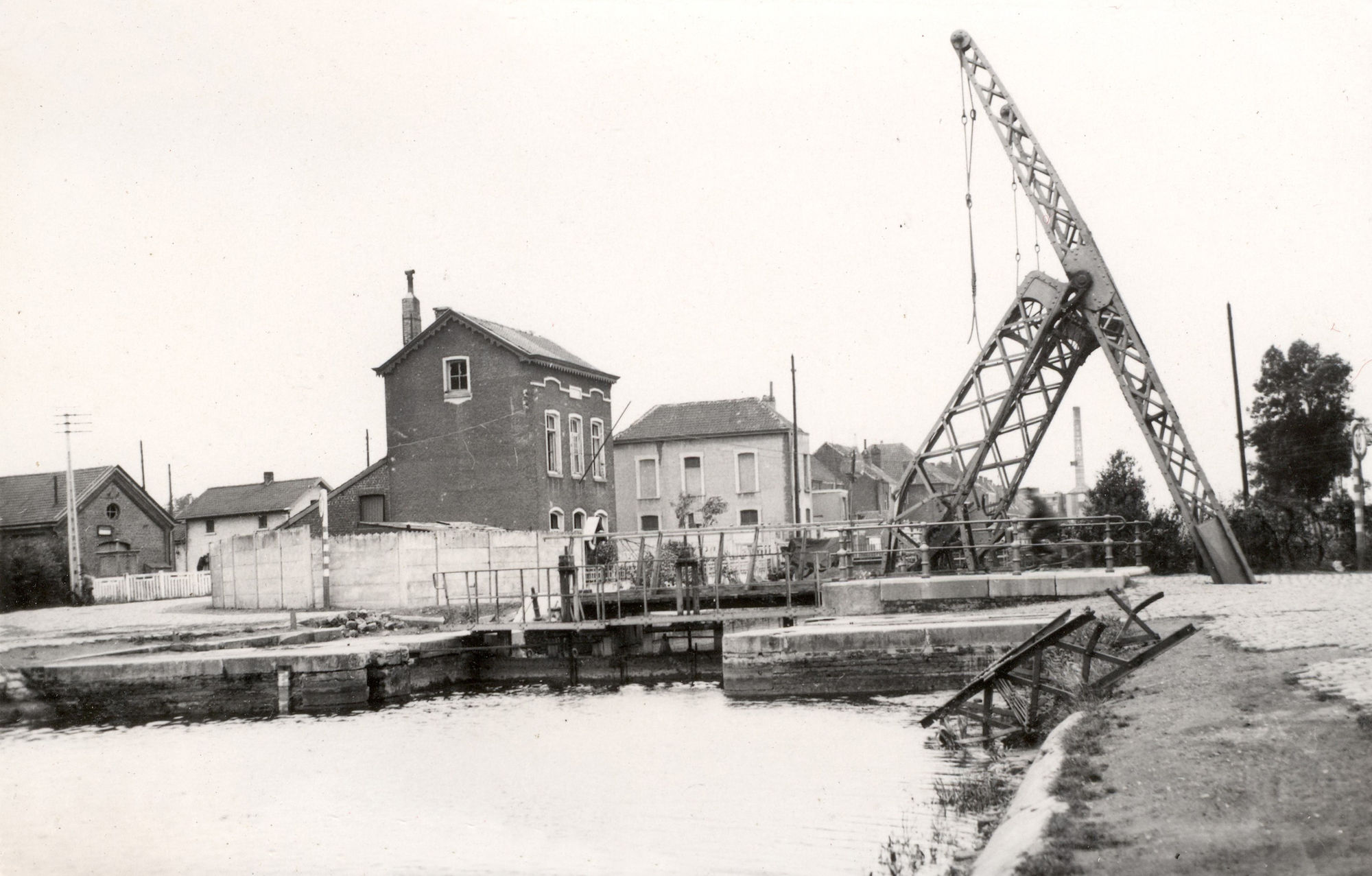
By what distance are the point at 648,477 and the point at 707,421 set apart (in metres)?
3.53

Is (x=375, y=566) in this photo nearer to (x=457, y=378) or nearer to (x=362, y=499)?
(x=457, y=378)

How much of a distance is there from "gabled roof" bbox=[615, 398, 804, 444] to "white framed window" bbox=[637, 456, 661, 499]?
0.95 m

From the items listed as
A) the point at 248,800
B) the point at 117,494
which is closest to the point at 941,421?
the point at 248,800

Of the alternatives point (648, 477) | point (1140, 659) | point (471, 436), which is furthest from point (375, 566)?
point (648, 477)

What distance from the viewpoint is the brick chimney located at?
3753 centimetres

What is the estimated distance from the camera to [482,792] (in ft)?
38.1

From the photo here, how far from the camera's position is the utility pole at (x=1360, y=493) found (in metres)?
23.8

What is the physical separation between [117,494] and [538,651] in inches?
1308

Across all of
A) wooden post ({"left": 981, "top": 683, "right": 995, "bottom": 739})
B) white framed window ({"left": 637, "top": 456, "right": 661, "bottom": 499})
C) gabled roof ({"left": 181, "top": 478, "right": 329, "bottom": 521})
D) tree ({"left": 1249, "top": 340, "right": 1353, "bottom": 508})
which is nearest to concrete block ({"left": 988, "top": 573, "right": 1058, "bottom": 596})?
wooden post ({"left": 981, "top": 683, "right": 995, "bottom": 739})

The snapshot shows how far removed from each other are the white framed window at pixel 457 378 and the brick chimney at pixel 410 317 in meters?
2.01

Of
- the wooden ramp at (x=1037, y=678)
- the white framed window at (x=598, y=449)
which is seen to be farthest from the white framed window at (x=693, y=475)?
the wooden ramp at (x=1037, y=678)

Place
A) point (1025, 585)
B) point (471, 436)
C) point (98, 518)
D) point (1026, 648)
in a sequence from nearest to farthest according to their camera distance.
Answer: point (1026, 648) → point (1025, 585) → point (471, 436) → point (98, 518)

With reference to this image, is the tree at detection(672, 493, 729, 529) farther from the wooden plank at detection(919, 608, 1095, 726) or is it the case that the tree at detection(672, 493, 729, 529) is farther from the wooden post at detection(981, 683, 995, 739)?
the wooden plank at detection(919, 608, 1095, 726)

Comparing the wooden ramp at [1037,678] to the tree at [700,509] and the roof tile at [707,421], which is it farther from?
the roof tile at [707,421]
